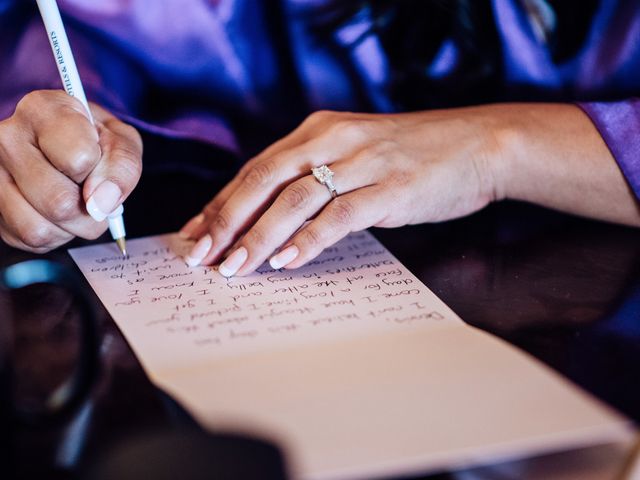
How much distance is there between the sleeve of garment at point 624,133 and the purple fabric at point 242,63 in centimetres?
16

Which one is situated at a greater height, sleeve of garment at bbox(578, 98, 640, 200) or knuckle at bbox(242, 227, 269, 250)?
sleeve of garment at bbox(578, 98, 640, 200)

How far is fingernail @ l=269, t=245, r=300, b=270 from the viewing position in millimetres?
669

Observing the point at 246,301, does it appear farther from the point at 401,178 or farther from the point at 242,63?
the point at 242,63

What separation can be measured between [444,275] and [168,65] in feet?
1.68

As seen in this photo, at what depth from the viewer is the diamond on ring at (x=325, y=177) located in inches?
27.6

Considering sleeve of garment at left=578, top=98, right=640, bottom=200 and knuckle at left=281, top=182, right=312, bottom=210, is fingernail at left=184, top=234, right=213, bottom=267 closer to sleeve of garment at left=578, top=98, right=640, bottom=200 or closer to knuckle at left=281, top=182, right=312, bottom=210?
knuckle at left=281, top=182, right=312, bottom=210

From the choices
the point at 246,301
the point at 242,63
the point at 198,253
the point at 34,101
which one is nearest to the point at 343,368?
the point at 246,301

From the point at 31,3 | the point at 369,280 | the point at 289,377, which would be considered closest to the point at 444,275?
the point at 369,280

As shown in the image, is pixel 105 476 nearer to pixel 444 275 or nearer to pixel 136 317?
pixel 136 317

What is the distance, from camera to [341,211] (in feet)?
2.25

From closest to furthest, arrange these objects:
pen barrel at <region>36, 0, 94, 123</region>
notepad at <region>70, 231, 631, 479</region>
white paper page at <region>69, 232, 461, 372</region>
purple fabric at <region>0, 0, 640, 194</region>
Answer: notepad at <region>70, 231, 631, 479</region>, white paper page at <region>69, 232, 461, 372</region>, pen barrel at <region>36, 0, 94, 123</region>, purple fabric at <region>0, 0, 640, 194</region>

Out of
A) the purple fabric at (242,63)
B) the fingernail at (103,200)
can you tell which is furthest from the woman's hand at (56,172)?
the purple fabric at (242,63)

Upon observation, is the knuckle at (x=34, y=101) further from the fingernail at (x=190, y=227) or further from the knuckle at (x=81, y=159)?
the fingernail at (x=190, y=227)

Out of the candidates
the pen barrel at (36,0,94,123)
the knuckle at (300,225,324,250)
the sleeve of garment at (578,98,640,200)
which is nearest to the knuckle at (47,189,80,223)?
the pen barrel at (36,0,94,123)
